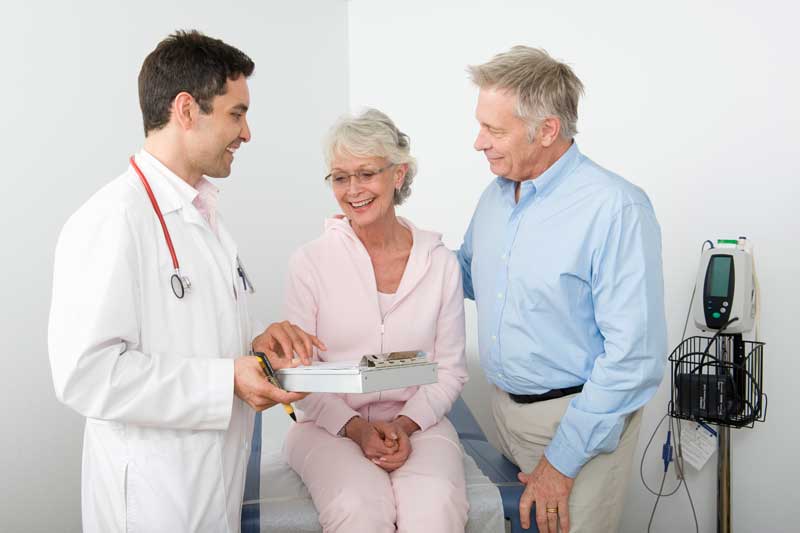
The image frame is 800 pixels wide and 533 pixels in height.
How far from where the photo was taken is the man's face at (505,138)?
7.29 feet

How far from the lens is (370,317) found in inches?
94.7

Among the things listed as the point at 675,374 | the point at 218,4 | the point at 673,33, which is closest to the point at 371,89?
the point at 218,4

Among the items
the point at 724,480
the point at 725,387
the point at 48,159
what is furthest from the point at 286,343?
the point at 724,480

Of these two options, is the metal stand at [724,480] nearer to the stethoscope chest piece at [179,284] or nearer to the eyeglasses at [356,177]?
the eyeglasses at [356,177]

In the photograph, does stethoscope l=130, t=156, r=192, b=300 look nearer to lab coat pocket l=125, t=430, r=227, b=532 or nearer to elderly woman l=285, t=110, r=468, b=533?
lab coat pocket l=125, t=430, r=227, b=532

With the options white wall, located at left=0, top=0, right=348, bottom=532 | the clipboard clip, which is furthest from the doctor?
white wall, located at left=0, top=0, right=348, bottom=532

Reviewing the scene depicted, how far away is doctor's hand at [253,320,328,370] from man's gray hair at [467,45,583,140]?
0.84 meters

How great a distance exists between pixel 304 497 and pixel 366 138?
1042 mm

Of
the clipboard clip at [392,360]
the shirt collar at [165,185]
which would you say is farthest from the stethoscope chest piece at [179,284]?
the clipboard clip at [392,360]

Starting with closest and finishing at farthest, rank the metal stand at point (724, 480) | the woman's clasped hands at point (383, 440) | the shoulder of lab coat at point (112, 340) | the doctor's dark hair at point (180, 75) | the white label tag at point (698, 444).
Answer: the shoulder of lab coat at point (112, 340), the doctor's dark hair at point (180, 75), the woman's clasped hands at point (383, 440), the metal stand at point (724, 480), the white label tag at point (698, 444)

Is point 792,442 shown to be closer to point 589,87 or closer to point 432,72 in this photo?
point 589,87

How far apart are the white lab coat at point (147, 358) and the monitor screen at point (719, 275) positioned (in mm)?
1721

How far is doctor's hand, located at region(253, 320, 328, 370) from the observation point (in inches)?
75.4

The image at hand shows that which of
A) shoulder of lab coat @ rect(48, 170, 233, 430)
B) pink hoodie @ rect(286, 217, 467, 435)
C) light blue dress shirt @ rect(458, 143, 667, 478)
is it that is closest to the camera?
shoulder of lab coat @ rect(48, 170, 233, 430)
